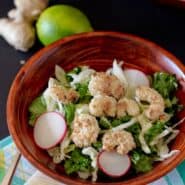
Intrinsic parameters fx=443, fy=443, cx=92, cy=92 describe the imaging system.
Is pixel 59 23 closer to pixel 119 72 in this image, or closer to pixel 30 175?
pixel 119 72

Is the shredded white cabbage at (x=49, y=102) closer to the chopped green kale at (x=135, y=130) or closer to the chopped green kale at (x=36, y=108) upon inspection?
the chopped green kale at (x=36, y=108)

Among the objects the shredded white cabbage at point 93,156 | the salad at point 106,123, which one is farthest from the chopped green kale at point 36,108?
the shredded white cabbage at point 93,156

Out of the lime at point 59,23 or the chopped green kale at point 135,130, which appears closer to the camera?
the chopped green kale at point 135,130

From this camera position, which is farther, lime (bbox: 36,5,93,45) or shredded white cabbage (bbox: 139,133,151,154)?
lime (bbox: 36,5,93,45)

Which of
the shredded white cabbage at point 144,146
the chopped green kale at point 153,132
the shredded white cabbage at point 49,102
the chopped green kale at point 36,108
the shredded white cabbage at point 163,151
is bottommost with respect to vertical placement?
the shredded white cabbage at point 163,151

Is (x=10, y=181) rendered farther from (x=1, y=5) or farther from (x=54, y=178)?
(x=1, y=5)

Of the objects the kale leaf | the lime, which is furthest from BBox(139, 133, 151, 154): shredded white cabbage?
the lime

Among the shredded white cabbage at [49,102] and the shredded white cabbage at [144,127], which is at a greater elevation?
the shredded white cabbage at [49,102]

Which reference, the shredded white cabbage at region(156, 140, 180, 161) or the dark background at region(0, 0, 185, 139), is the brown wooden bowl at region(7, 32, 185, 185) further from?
the dark background at region(0, 0, 185, 139)
